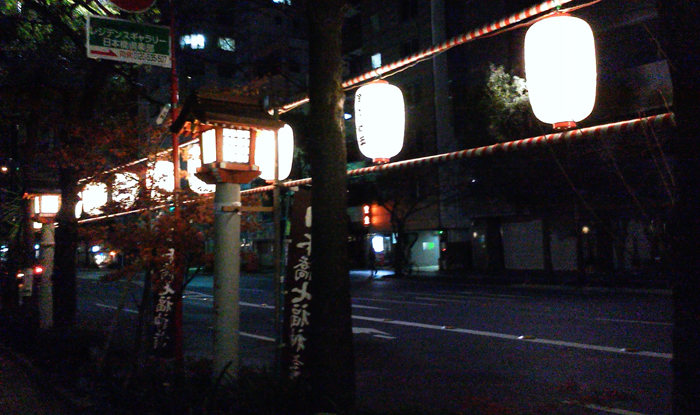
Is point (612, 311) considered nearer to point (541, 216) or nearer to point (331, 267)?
point (331, 267)

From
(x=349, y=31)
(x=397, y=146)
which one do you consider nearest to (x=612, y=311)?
(x=397, y=146)

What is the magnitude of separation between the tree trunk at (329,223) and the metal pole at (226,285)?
5.02ft

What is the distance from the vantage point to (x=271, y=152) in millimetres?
9141

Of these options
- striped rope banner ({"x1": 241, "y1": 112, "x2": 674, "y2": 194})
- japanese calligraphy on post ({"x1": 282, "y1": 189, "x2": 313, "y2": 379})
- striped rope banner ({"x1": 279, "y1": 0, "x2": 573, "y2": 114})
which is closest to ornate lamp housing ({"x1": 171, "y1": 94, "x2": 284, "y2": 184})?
japanese calligraphy on post ({"x1": 282, "y1": 189, "x2": 313, "y2": 379})

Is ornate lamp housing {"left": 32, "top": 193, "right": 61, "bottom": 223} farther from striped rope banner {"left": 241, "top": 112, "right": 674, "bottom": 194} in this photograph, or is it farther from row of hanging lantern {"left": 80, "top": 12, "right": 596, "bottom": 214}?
striped rope banner {"left": 241, "top": 112, "right": 674, "bottom": 194}

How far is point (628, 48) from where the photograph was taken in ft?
66.8

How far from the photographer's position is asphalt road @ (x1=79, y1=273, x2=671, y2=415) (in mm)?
8164

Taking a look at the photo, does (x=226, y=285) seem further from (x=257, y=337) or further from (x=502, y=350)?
(x=257, y=337)

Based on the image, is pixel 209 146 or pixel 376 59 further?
pixel 376 59

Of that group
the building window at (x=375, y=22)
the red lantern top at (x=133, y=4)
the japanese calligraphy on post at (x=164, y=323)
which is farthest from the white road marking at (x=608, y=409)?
the building window at (x=375, y=22)

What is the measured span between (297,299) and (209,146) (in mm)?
2203

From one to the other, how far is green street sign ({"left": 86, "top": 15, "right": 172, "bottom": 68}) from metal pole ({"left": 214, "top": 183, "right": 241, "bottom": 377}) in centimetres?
310

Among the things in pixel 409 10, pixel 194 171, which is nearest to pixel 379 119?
pixel 194 171

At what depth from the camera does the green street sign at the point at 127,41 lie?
830 cm
